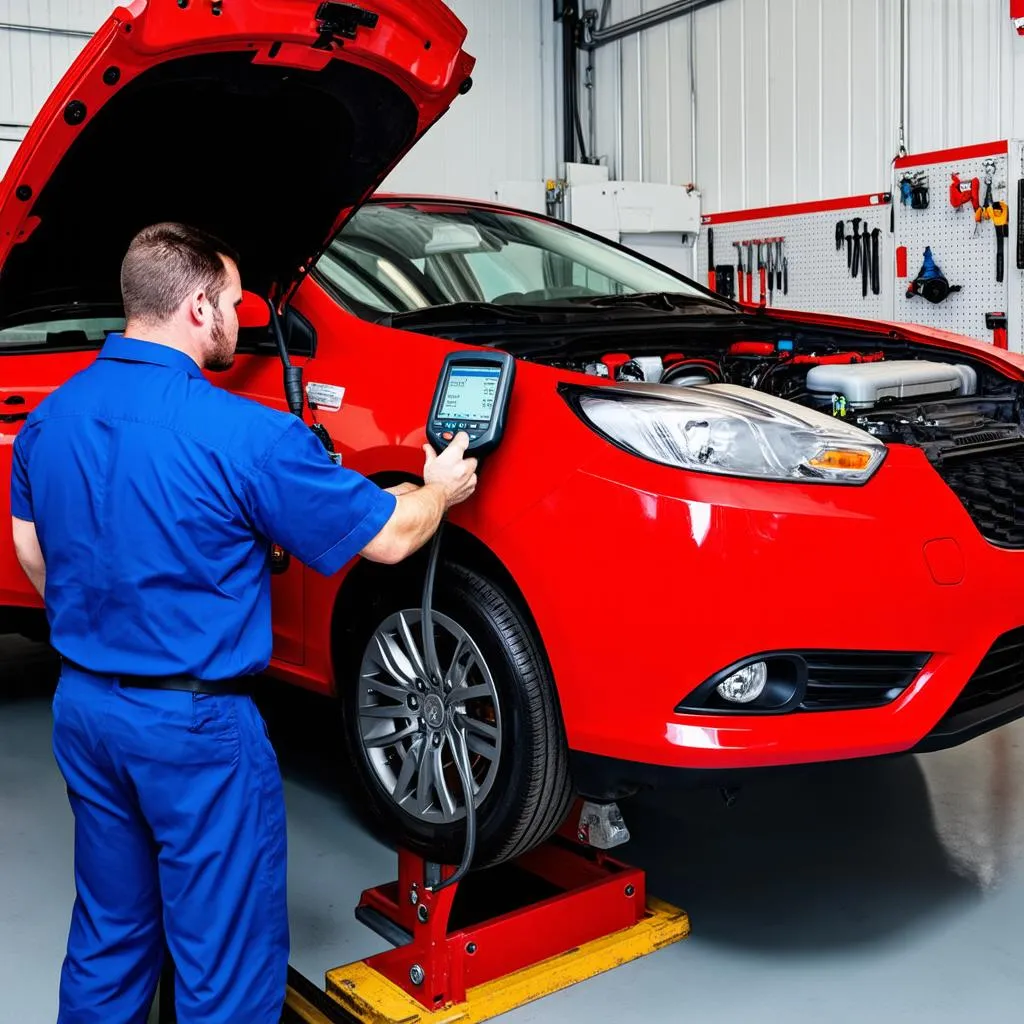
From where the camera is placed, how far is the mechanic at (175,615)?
4.95ft

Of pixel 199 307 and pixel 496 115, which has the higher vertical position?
pixel 496 115

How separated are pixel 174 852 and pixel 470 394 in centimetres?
78

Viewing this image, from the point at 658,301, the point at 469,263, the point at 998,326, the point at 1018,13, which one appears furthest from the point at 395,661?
the point at 1018,13

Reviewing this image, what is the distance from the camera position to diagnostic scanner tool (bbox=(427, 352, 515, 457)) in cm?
181

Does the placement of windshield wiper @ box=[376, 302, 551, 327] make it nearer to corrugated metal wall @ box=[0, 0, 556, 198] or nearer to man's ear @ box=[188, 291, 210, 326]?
man's ear @ box=[188, 291, 210, 326]

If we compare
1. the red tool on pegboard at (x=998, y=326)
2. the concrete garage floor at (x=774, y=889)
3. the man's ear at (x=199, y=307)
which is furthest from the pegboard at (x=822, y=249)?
the man's ear at (x=199, y=307)

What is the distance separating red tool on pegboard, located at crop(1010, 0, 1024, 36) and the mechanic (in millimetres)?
5067

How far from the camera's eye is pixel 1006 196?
5410 mm

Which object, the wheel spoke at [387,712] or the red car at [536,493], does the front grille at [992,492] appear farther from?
the wheel spoke at [387,712]

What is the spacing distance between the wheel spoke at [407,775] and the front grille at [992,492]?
3.23ft

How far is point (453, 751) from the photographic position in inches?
77.1

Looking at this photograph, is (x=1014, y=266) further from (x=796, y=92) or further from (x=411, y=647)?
(x=411, y=647)

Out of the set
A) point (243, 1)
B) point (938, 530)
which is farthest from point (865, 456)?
point (243, 1)

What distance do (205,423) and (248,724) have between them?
1.30 feet
